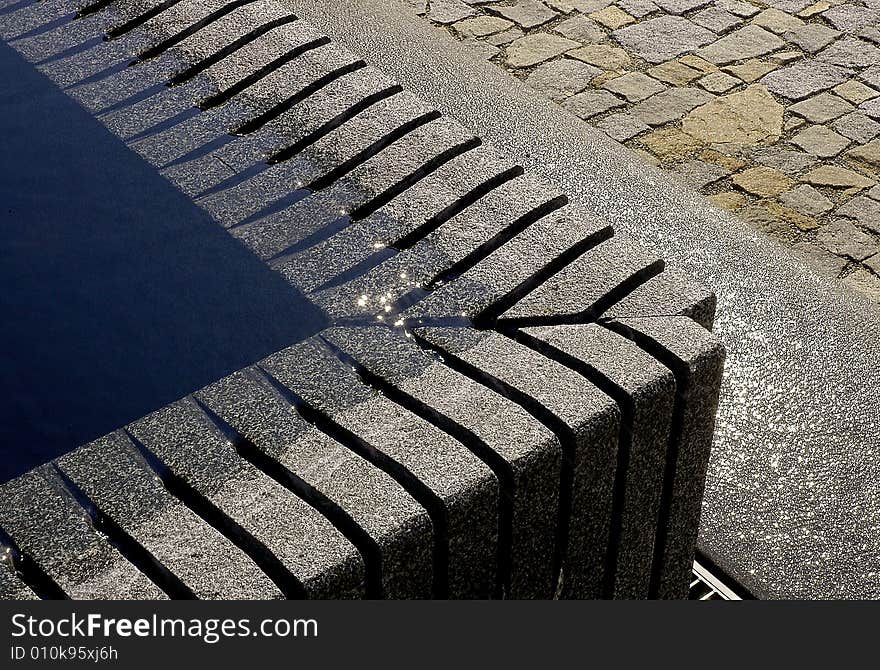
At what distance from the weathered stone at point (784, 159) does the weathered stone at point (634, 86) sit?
654 millimetres

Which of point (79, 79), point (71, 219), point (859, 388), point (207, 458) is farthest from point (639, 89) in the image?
point (207, 458)

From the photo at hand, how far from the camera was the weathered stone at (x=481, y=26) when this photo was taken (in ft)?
20.6

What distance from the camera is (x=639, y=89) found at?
5.96 metres

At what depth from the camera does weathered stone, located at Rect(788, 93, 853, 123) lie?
19.0ft

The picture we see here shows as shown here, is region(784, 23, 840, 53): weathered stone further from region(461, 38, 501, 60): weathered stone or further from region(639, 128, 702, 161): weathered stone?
region(461, 38, 501, 60): weathered stone

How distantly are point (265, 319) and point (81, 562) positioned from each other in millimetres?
919

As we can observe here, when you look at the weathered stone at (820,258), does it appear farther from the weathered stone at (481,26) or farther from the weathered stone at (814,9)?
the weathered stone at (481,26)

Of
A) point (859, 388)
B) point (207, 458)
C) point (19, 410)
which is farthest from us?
point (859, 388)

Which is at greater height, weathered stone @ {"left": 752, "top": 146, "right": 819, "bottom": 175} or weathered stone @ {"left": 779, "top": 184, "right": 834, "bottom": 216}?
weathered stone @ {"left": 752, "top": 146, "right": 819, "bottom": 175}

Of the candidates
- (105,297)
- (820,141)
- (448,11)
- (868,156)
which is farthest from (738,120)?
(105,297)

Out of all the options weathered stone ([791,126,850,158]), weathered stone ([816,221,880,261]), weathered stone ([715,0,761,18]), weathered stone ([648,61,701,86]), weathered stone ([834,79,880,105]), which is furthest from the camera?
weathered stone ([715,0,761,18])

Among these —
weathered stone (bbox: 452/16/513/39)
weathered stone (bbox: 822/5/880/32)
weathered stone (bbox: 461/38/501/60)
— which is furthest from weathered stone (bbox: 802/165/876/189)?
weathered stone (bbox: 452/16/513/39)

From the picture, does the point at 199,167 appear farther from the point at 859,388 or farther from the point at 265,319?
the point at 859,388

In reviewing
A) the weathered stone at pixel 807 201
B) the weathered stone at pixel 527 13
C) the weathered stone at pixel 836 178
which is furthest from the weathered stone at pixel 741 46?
the weathered stone at pixel 807 201
